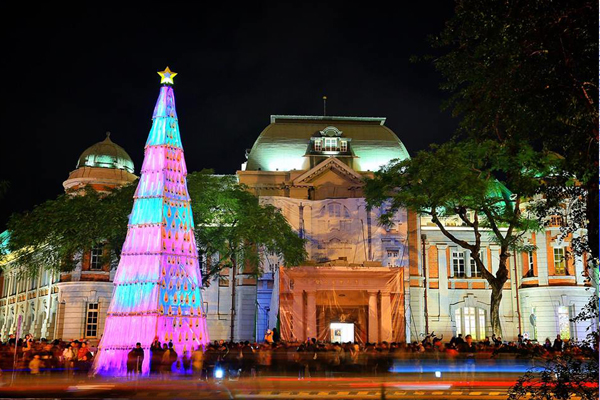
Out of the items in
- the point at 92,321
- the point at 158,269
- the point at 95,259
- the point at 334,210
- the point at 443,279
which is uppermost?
the point at 334,210

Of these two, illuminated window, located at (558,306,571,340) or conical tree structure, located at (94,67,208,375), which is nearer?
conical tree structure, located at (94,67,208,375)

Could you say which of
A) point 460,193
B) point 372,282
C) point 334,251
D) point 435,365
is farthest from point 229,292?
point 435,365

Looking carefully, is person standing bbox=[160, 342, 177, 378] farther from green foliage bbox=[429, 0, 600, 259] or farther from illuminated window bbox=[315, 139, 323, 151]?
illuminated window bbox=[315, 139, 323, 151]

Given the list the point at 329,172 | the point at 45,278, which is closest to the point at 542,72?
the point at 329,172

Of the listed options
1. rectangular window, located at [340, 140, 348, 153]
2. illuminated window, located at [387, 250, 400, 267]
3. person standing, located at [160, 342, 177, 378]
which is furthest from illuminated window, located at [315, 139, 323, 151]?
person standing, located at [160, 342, 177, 378]

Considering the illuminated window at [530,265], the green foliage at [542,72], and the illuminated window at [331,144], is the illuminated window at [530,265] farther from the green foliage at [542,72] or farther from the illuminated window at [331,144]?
the green foliage at [542,72]

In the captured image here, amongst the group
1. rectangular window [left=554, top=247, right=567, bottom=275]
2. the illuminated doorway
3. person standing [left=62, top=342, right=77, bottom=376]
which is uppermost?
rectangular window [left=554, top=247, right=567, bottom=275]

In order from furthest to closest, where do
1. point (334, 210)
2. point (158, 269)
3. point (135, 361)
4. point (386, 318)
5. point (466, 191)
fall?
point (334, 210) → point (386, 318) → point (466, 191) → point (158, 269) → point (135, 361)

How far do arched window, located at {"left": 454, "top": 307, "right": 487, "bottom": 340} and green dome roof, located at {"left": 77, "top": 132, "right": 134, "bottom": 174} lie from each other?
27744 mm

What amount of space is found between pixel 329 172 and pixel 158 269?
85.2 ft

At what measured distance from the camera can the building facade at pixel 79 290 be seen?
45.9m

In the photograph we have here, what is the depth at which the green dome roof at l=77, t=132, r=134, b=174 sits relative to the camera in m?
52.3

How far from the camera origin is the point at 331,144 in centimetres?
5100

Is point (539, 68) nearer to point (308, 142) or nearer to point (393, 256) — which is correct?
point (393, 256)
